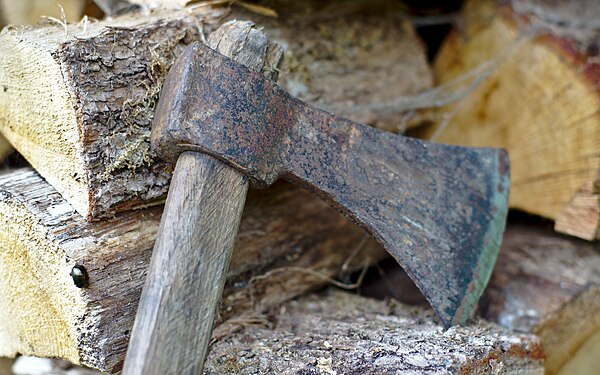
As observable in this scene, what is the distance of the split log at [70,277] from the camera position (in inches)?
43.9

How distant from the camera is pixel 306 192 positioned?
1.60 metres

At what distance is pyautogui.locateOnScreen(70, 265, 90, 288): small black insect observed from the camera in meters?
1.09

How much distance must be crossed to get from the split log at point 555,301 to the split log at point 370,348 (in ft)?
1.00

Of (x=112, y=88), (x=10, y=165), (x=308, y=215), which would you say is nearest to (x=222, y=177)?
(x=112, y=88)

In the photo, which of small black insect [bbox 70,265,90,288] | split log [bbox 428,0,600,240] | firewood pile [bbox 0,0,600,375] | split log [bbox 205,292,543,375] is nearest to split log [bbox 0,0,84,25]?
firewood pile [bbox 0,0,600,375]

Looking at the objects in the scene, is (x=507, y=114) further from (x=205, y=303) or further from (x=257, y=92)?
(x=205, y=303)

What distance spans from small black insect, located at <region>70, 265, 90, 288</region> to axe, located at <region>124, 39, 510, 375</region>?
19 centimetres

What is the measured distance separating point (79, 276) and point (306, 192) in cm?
68

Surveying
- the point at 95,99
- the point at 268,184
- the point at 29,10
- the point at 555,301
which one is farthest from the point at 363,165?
the point at 29,10

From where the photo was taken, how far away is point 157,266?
97 cm

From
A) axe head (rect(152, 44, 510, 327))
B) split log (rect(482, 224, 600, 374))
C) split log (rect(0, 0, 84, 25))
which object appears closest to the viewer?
axe head (rect(152, 44, 510, 327))

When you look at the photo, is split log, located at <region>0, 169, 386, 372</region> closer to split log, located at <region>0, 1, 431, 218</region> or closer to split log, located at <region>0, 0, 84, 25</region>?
split log, located at <region>0, 1, 431, 218</region>

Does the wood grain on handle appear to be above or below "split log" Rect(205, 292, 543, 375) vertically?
above

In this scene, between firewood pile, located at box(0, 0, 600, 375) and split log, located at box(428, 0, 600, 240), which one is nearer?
firewood pile, located at box(0, 0, 600, 375)
